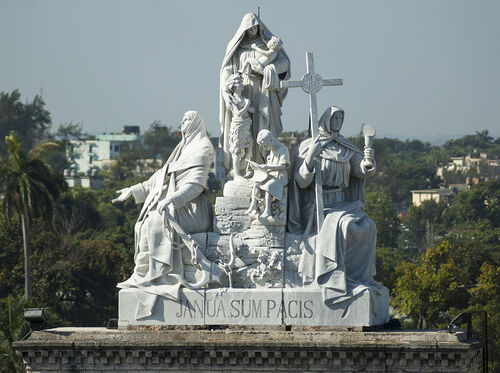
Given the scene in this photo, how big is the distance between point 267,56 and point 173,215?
3768 millimetres

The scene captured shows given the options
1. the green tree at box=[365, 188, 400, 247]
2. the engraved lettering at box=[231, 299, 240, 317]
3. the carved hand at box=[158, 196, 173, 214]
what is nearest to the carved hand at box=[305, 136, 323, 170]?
the carved hand at box=[158, 196, 173, 214]

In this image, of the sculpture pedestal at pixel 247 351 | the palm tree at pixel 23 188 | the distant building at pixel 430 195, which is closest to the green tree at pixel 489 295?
the palm tree at pixel 23 188

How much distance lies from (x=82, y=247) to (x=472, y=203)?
1442 inches

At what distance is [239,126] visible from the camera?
34344 millimetres

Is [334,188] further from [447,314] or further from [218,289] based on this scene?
[447,314]

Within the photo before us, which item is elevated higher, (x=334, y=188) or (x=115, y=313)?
(x=334, y=188)

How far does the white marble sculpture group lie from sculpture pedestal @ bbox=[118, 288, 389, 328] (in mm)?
20

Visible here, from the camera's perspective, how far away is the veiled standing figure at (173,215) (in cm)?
3388

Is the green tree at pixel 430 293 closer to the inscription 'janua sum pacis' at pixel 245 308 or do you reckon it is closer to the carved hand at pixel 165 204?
the inscription 'janua sum pacis' at pixel 245 308

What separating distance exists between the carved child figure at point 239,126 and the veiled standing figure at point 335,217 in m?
1.11

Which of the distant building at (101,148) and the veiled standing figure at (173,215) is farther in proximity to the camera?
the distant building at (101,148)

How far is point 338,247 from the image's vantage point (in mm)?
33250

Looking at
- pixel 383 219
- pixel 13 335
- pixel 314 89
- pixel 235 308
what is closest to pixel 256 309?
Answer: pixel 235 308

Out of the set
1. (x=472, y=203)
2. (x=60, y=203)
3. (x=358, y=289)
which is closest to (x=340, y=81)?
(x=358, y=289)
